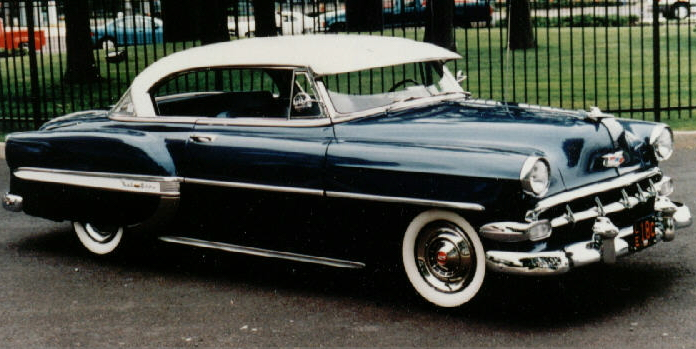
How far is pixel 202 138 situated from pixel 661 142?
2709 millimetres

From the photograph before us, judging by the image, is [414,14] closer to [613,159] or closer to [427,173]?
[613,159]

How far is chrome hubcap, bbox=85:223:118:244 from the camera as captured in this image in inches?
285

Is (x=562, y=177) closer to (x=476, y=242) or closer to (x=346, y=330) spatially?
(x=476, y=242)

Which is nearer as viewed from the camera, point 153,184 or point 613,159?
point 613,159

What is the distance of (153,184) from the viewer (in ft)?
21.4

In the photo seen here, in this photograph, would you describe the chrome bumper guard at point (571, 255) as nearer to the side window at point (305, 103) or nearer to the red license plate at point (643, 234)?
the red license plate at point (643, 234)

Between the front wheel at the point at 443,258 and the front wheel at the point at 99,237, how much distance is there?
2334mm

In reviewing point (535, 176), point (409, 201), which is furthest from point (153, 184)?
point (535, 176)

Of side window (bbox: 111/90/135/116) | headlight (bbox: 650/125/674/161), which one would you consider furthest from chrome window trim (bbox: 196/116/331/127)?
headlight (bbox: 650/125/674/161)

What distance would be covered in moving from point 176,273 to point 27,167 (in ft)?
4.44

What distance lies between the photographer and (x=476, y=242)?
5422 mm

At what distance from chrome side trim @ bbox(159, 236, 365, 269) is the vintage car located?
1 centimetres

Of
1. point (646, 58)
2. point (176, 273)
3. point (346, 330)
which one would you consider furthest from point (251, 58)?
point (646, 58)

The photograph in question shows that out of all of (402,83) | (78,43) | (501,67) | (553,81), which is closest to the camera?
(402,83)
